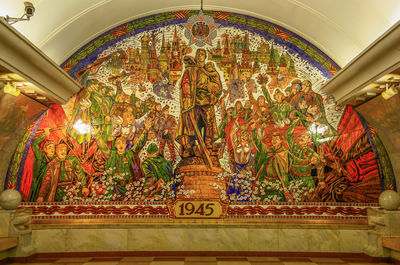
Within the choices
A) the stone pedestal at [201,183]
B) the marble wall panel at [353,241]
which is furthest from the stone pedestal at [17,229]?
the marble wall panel at [353,241]

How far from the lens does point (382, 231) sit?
616cm

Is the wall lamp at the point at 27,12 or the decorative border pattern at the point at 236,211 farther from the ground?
the wall lamp at the point at 27,12

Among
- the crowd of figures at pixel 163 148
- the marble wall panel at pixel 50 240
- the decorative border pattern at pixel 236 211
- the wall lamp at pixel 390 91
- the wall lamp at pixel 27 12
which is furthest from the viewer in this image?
the crowd of figures at pixel 163 148

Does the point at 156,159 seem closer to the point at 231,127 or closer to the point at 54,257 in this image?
the point at 231,127

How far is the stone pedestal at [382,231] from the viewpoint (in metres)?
6.06

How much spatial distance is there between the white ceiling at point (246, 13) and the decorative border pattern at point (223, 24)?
11 cm

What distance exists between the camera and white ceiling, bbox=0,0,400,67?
5.66 m

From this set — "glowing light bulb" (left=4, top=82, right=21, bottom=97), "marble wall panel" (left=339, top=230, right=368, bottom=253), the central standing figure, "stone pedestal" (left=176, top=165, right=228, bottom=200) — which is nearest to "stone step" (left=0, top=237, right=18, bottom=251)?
"glowing light bulb" (left=4, top=82, right=21, bottom=97)

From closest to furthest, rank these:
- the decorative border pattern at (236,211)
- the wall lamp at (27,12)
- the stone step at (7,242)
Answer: the wall lamp at (27,12) < the stone step at (7,242) < the decorative border pattern at (236,211)

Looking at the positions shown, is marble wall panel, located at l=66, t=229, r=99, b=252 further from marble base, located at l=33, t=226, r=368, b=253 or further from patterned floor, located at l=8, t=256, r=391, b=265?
patterned floor, located at l=8, t=256, r=391, b=265

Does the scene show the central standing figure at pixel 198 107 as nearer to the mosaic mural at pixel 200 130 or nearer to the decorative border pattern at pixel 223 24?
the mosaic mural at pixel 200 130

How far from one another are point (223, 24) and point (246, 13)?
Result: 1.95 ft

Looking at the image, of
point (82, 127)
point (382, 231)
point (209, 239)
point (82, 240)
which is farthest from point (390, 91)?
point (82, 240)

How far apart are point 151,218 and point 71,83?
325 centimetres
